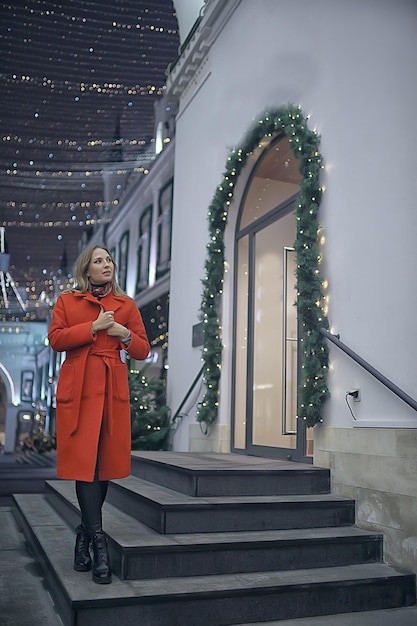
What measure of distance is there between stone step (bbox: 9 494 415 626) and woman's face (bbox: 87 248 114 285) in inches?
61.1

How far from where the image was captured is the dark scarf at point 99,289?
3582mm

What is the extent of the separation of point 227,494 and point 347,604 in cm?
108

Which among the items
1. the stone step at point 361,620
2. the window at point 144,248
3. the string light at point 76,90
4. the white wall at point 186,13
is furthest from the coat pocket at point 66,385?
the window at point 144,248

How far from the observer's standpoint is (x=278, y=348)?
7344mm

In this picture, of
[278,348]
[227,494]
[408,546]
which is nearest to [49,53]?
[278,348]

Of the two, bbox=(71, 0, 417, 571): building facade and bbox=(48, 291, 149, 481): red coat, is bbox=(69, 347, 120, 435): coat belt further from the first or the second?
bbox=(71, 0, 417, 571): building facade

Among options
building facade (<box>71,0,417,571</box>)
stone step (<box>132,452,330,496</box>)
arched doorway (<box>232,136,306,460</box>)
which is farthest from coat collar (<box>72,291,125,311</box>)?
arched doorway (<box>232,136,306,460</box>)

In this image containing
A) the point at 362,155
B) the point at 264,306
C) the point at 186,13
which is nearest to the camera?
the point at 362,155

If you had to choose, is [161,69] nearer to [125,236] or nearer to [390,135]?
[125,236]

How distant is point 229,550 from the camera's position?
363 cm

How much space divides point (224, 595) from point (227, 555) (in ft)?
1.23

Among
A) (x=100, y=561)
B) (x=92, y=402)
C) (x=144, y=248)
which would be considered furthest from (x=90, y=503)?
(x=144, y=248)

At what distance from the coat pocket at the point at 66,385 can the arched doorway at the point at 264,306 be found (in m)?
3.26

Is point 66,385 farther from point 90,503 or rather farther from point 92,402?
point 90,503
